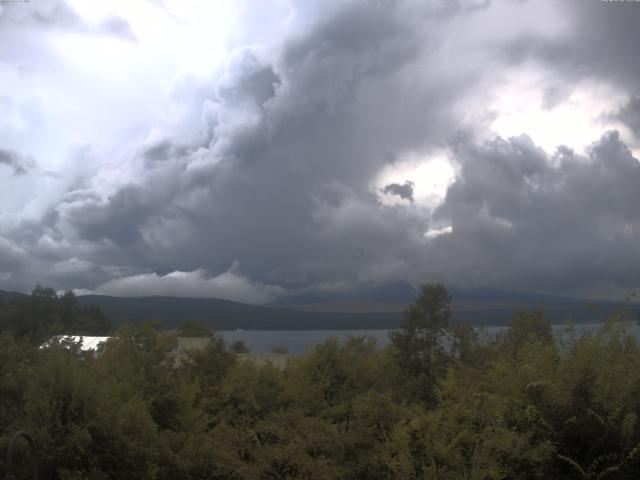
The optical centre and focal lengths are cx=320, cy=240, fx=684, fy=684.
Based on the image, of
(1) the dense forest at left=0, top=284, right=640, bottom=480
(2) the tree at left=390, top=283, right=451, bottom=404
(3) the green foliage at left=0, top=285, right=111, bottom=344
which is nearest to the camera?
(1) the dense forest at left=0, top=284, right=640, bottom=480

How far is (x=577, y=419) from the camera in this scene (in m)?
9.02

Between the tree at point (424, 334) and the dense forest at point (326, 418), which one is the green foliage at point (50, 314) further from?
the dense forest at point (326, 418)

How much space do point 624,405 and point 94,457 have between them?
736cm

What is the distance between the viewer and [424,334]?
3344 cm

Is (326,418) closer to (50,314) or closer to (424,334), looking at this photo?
(424,334)

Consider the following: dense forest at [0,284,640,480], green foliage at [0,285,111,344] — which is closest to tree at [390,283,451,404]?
dense forest at [0,284,640,480]

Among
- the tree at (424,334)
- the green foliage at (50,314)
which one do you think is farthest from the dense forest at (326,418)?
the green foliage at (50,314)

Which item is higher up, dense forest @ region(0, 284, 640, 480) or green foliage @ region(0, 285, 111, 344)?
green foliage @ region(0, 285, 111, 344)

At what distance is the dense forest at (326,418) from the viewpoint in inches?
349

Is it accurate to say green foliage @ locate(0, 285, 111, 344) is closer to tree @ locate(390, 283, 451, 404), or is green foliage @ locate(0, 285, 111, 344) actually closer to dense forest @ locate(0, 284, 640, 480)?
tree @ locate(390, 283, 451, 404)

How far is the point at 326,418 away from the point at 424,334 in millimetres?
19543

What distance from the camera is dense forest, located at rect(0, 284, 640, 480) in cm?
887

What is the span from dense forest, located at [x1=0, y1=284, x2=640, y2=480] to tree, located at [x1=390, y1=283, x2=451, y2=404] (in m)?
16.3

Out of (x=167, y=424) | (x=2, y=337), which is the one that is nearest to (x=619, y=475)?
(x=167, y=424)
